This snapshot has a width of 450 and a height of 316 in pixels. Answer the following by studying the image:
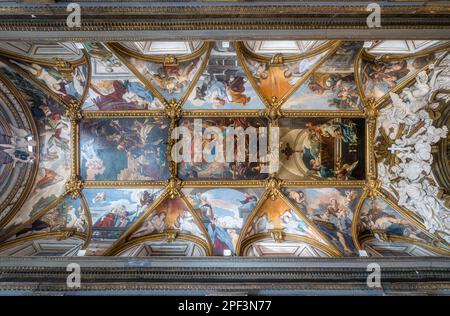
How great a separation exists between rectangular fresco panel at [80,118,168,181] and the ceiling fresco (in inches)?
1.2

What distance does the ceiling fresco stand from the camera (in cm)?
916

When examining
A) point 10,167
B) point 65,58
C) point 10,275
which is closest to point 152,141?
point 65,58

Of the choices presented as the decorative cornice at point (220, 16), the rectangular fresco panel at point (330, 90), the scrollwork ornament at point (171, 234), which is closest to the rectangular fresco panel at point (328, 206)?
the rectangular fresco panel at point (330, 90)

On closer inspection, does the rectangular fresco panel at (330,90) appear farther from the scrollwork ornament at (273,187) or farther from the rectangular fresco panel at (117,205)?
the rectangular fresco panel at (117,205)

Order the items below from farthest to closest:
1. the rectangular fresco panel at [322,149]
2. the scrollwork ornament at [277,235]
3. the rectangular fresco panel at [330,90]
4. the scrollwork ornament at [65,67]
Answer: the rectangular fresco panel at [322,149] → the scrollwork ornament at [277,235] → the rectangular fresco panel at [330,90] → the scrollwork ornament at [65,67]

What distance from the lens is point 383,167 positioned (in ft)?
31.9

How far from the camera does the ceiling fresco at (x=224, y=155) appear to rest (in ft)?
30.0

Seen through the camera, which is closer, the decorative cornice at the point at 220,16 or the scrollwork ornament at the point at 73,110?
the decorative cornice at the point at 220,16

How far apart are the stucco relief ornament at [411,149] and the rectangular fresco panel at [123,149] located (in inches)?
257

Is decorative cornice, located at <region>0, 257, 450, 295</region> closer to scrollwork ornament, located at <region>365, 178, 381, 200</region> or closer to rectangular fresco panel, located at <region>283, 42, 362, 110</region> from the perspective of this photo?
scrollwork ornament, located at <region>365, 178, 381, 200</region>

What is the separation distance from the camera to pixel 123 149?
986cm

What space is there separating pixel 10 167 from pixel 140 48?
17.0 feet
